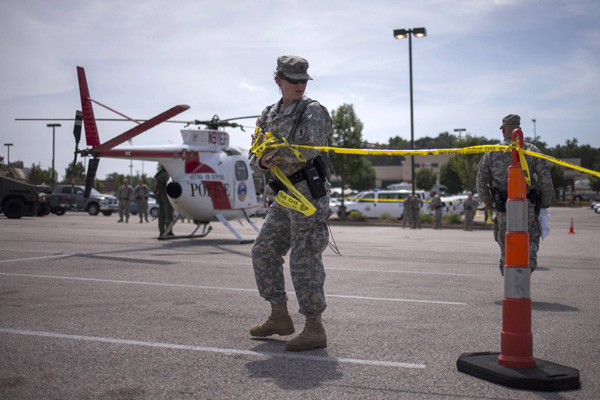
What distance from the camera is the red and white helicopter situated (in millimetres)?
12727

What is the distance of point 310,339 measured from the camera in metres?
3.98

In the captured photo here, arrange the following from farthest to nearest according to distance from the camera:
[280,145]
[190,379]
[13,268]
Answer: [13,268]
[280,145]
[190,379]

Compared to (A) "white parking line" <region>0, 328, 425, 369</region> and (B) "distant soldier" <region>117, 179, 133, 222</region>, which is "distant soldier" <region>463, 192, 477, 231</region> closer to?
(B) "distant soldier" <region>117, 179, 133, 222</region>

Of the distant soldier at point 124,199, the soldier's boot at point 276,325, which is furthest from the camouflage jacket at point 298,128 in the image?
the distant soldier at point 124,199

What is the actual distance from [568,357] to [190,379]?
8.54 ft

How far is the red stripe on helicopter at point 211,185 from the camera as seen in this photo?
14.0m

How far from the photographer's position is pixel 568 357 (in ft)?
12.4

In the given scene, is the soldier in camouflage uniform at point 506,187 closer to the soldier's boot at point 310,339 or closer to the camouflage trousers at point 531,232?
the camouflage trousers at point 531,232

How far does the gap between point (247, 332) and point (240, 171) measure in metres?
10.8

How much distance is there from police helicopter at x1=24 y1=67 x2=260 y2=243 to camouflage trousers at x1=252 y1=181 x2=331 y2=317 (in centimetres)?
834

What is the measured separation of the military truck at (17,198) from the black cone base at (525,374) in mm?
24337

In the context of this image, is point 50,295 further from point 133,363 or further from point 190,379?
point 190,379

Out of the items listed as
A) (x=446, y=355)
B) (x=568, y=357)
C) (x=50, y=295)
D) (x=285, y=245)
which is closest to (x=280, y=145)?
(x=285, y=245)

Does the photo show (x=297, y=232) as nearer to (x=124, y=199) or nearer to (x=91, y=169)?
(x=91, y=169)
